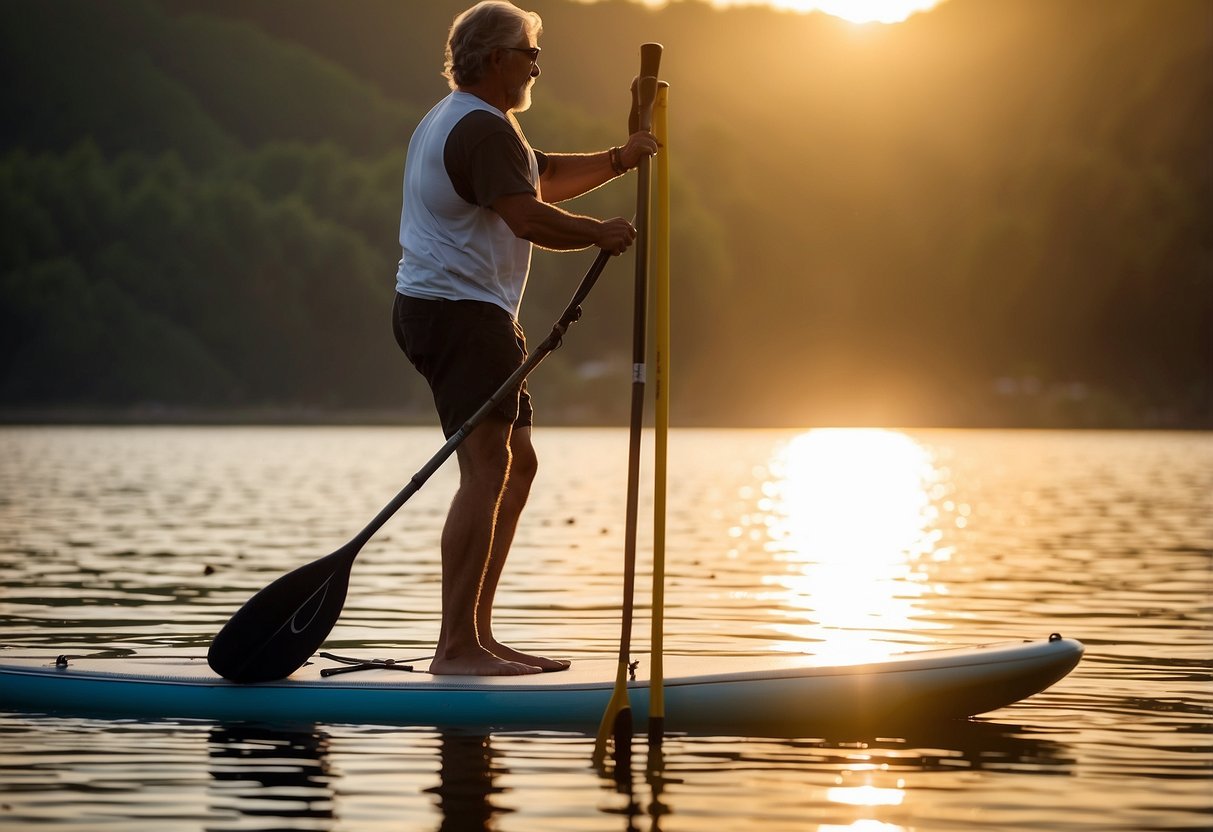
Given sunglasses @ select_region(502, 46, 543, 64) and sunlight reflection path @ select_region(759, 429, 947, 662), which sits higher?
sunglasses @ select_region(502, 46, 543, 64)

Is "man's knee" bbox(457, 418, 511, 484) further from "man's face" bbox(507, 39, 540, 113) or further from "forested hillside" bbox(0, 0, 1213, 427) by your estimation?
"forested hillside" bbox(0, 0, 1213, 427)

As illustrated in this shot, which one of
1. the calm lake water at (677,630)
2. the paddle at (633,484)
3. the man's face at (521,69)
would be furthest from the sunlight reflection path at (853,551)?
the man's face at (521,69)

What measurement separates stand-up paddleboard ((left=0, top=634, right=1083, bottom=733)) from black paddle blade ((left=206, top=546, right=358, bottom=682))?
0.24 ft

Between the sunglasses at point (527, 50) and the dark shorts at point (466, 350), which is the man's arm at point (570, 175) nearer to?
the sunglasses at point (527, 50)

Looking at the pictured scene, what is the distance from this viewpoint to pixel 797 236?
3740 inches

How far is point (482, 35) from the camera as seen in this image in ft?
23.0

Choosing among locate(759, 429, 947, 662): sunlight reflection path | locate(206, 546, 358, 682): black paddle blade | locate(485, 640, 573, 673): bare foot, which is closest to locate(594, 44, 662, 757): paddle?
locate(485, 640, 573, 673): bare foot

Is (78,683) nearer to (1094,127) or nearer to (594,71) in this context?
(1094,127)

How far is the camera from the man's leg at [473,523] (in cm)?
701

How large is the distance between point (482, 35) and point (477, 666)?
98.8 inches

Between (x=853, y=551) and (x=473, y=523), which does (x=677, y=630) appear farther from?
(x=853, y=551)

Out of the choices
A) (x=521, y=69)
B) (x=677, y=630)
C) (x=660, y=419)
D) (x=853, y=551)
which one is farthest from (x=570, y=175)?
(x=853, y=551)

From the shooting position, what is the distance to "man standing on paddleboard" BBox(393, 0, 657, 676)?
692 cm

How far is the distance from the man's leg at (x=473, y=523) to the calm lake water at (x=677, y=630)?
1.77 feet
